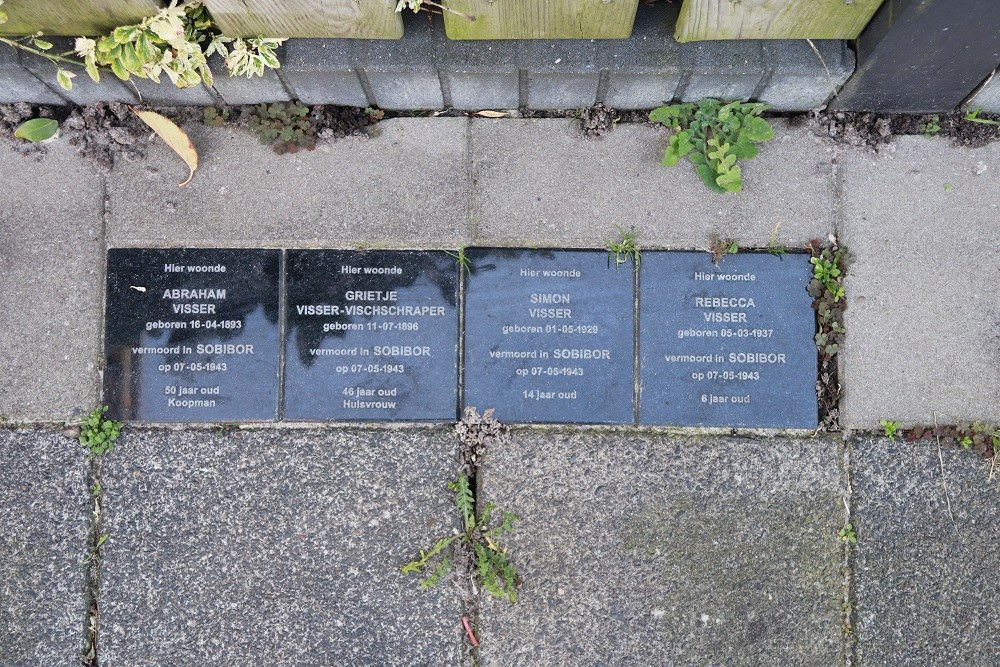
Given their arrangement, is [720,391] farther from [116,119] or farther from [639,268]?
[116,119]

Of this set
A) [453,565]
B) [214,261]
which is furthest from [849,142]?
[214,261]

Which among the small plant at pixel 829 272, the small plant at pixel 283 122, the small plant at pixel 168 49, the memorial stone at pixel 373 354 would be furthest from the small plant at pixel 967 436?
the small plant at pixel 168 49

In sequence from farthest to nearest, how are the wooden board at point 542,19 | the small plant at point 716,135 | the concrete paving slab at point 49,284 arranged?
1. the concrete paving slab at point 49,284
2. the small plant at point 716,135
3. the wooden board at point 542,19

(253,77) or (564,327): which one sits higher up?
(253,77)

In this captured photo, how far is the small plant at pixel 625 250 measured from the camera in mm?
2691

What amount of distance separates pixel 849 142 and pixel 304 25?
87.9 inches

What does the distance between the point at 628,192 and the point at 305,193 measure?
4.51 ft

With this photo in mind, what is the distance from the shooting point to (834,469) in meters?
2.67

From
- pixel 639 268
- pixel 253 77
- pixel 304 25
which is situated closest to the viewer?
pixel 304 25

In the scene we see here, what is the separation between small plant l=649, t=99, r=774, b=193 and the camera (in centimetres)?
260

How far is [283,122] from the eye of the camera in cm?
270

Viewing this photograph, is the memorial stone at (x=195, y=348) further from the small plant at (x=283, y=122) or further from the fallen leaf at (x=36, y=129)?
the fallen leaf at (x=36, y=129)

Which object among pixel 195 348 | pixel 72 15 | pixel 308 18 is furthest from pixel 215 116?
pixel 195 348

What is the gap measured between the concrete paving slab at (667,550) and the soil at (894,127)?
1288 mm
